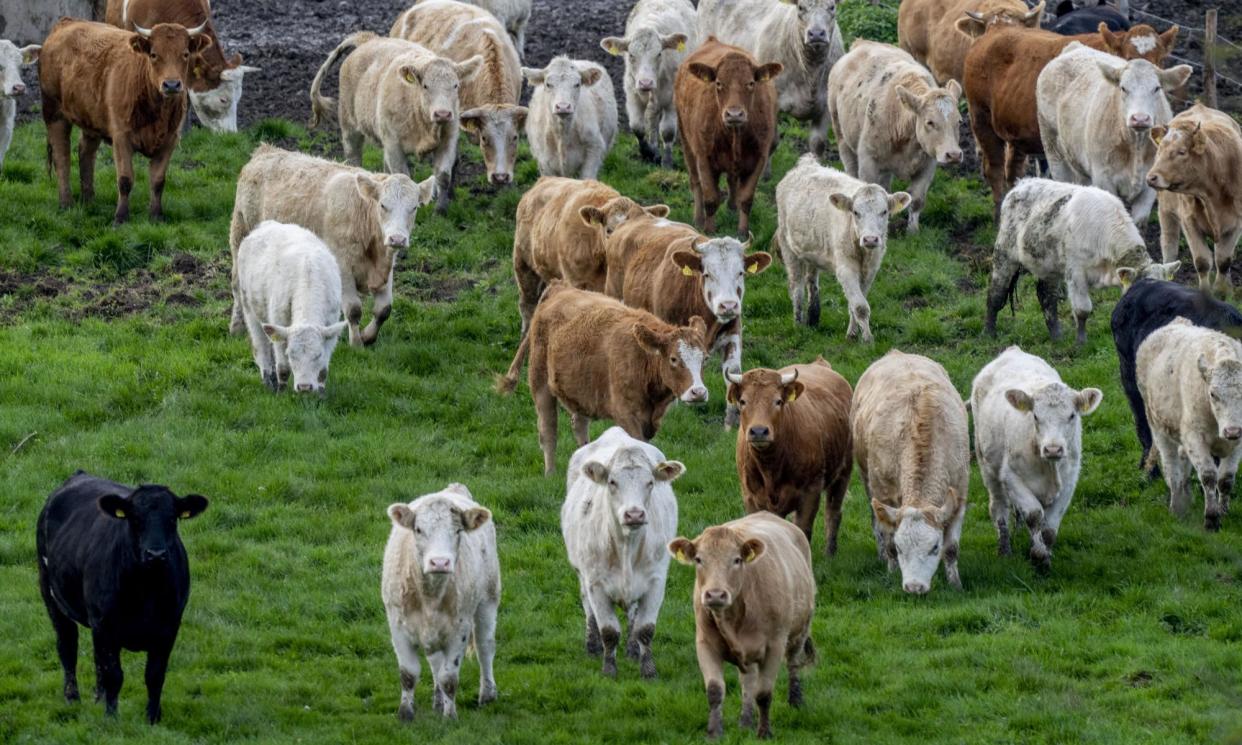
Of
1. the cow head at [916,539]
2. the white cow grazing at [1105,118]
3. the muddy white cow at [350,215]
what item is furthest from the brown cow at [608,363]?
the white cow grazing at [1105,118]

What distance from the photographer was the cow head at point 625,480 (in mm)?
10562

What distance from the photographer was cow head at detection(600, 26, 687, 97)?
2102 cm

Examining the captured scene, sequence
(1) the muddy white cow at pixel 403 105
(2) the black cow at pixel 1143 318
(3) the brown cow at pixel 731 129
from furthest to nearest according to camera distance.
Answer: (1) the muddy white cow at pixel 403 105 → (3) the brown cow at pixel 731 129 → (2) the black cow at pixel 1143 318

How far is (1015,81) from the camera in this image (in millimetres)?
19766

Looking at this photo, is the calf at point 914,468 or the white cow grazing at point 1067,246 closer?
the calf at point 914,468

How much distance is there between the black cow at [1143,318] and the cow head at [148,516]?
758 cm

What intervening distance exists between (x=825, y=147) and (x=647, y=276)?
654 cm

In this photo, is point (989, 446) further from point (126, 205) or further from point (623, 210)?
point (126, 205)

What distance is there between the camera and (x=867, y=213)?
1623cm

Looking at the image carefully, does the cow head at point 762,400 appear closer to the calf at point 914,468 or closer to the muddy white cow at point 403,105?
the calf at point 914,468

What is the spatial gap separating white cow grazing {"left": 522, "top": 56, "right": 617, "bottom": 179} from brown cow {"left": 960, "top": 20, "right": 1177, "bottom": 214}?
4.02 meters

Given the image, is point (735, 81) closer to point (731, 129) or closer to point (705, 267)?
point (731, 129)

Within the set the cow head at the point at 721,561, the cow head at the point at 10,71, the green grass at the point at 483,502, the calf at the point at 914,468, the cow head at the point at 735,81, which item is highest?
the cow head at the point at 735,81

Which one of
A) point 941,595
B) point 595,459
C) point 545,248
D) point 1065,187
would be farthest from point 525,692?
point 1065,187
